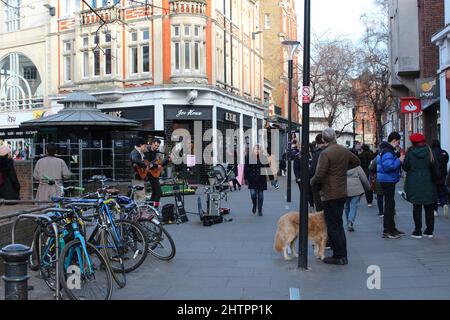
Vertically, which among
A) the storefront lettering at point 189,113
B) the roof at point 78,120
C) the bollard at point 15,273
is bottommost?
the bollard at point 15,273

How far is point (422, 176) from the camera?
1006 centimetres

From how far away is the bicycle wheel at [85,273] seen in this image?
6020 millimetres

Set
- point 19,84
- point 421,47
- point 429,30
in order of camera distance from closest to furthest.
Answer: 1. point 429,30
2. point 421,47
3. point 19,84

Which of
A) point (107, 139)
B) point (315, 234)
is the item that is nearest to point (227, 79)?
point (107, 139)

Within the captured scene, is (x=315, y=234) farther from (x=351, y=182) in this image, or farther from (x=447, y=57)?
(x=447, y=57)

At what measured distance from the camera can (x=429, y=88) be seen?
59.1ft

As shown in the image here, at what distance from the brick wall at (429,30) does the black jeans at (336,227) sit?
13667 millimetres

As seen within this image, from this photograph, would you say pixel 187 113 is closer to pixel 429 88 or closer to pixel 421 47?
pixel 421 47

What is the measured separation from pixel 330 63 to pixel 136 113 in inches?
716

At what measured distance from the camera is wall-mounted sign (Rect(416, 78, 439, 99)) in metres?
18.0

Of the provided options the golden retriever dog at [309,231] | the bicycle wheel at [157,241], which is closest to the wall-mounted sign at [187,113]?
the bicycle wheel at [157,241]

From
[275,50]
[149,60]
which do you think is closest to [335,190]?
[149,60]

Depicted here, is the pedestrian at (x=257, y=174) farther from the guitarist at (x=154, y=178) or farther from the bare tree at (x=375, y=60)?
the bare tree at (x=375, y=60)

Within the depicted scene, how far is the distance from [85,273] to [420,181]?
21.3 feet
